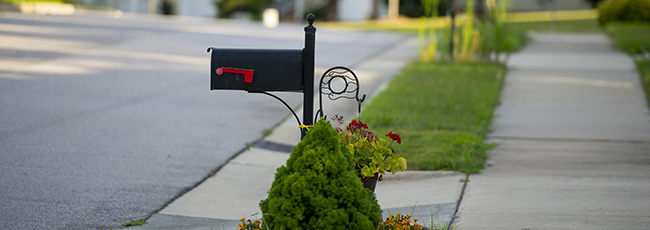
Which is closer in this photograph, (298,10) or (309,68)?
(309,68)

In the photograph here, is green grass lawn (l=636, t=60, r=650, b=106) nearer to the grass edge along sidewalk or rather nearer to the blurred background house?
the grass edge along sidewalk

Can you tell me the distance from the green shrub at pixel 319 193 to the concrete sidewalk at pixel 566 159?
1.12 metres

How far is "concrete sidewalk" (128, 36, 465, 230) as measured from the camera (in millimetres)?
4148

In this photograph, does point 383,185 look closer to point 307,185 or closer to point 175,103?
point 307,185

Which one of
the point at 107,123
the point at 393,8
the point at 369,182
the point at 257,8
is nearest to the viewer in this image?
the point at 369,182

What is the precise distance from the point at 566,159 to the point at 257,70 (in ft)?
11.2

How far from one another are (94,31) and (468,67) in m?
8.98

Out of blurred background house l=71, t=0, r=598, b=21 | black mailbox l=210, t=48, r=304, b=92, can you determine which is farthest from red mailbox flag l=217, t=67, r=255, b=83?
blurred background house l=71, t=0, r=598, b=21

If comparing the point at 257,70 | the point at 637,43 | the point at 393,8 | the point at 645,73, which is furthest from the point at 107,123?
the point at 393,8

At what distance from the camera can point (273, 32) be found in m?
18.2

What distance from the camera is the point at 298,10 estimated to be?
30.6 meters

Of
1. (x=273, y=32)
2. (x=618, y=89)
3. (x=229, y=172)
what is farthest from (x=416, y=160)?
(x=273, y=32)

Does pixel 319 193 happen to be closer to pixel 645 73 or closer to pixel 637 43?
pixel 645 73

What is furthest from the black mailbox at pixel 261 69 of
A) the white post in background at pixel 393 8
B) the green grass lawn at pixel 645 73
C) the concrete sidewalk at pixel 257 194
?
the white post in background at pixel 393 8
